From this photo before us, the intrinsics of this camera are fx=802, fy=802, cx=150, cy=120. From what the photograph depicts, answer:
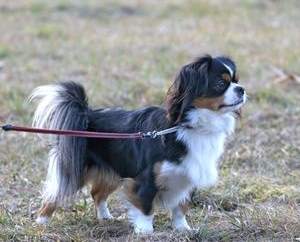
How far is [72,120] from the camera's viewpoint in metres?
5.48

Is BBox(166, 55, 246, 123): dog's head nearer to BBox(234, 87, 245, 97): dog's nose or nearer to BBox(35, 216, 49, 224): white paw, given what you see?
BBox(234, 87, 245, 97): dog's nose

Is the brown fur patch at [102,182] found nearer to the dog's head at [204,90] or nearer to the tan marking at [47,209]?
the tan marking at [47,209]

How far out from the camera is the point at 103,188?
5617 mm

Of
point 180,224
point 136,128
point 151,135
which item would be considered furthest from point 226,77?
point 180,224

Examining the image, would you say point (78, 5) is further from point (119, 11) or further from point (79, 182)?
point (79, 182)

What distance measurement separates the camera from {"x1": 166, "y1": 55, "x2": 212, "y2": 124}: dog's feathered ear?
4.96 metres

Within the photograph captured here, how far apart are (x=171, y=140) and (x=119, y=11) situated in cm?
1139

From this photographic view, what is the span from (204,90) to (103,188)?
112 centimetres

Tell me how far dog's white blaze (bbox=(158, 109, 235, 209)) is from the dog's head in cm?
6

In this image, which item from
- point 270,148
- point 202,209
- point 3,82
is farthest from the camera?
point 3,82

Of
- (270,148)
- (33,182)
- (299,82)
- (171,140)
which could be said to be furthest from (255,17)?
(171,140)

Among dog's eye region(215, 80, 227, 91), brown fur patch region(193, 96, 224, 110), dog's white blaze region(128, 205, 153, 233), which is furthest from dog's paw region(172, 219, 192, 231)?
dog's eye region(215, 80, 227, 91)

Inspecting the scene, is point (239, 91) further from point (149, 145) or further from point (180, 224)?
point (180, 224)

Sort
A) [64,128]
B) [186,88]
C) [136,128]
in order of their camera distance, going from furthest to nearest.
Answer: [64,128], [136,128], [186,88]
